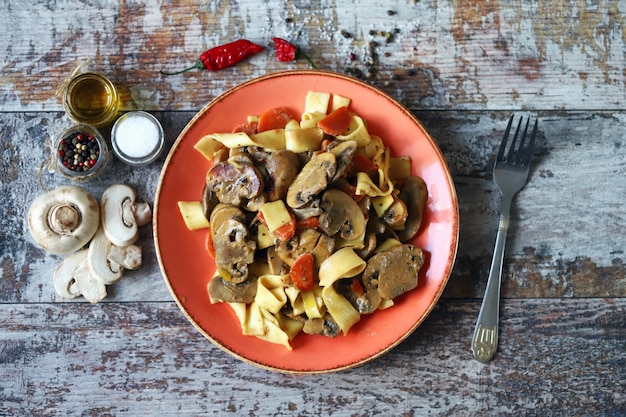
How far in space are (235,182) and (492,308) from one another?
71.9 inches

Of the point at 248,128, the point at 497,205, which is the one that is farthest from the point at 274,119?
the point at 497,205

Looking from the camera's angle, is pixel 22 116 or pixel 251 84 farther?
pixel 22 116

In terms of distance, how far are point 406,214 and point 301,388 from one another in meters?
1.35

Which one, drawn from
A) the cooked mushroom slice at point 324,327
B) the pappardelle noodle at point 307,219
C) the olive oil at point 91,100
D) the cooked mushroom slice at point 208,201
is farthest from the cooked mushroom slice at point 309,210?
the olive oil at point 91,100

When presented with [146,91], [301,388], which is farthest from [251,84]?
[301,388]

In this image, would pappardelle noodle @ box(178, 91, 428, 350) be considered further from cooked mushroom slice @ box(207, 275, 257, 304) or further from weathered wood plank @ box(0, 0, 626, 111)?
weathered wood plank @ box(0, 0, 626, 111)

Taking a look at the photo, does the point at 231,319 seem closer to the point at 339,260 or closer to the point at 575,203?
the point at 339,260

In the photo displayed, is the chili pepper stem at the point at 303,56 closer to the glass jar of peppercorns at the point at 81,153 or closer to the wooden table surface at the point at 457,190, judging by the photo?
the wooden table surface at the point at 457,190

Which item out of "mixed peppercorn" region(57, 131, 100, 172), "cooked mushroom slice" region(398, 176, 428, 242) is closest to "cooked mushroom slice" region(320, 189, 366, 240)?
"cooked mushroom slice" region(398, 176, 428, 242)

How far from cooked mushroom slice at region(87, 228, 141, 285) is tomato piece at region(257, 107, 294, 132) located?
114 cm

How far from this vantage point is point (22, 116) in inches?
159

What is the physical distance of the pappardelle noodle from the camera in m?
3.41

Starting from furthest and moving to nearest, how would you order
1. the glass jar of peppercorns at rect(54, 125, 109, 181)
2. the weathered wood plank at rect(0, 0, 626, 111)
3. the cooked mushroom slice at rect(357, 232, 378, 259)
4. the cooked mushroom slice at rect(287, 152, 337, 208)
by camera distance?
1. the weathered wood plank at rect(0, 0, 626, 111)
2. the glass jar of peppercorns at rect(54, 125, 109, 181)
3. the cooked mushroom slice at rect(357, 232, 378, 259)
4. the cooked mushroom slice at rect(287, 152, 337, 208)

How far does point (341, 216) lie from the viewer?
11.1 ft
